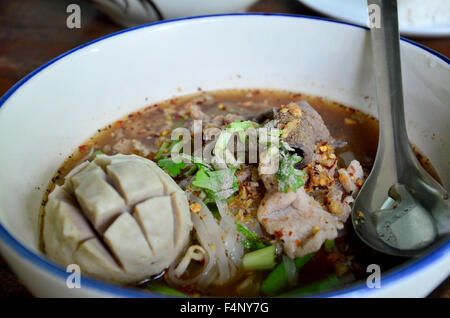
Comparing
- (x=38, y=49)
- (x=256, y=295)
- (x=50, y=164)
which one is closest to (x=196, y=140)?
(x=50, y=164)

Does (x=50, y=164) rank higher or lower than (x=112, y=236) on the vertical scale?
higher

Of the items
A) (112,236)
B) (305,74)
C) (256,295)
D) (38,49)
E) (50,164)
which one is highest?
(38,49)

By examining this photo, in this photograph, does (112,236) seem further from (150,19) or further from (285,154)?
(150,19)

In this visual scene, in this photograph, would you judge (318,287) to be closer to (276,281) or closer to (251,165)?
(276,281)

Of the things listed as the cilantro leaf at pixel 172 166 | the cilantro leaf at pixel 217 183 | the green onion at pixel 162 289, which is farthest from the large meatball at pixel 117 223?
the cilantro leaf at pixel 172 166

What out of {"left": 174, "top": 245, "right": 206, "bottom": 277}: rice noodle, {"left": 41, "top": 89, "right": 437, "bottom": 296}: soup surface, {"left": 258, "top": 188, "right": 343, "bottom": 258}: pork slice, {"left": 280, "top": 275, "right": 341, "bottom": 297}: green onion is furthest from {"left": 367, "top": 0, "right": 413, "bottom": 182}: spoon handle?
{"left": 174, "top": 245, "right": 206, "bottom": 277}: rice noodle

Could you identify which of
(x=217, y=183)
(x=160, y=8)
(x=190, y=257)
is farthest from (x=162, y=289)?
(x=160, y=8)
